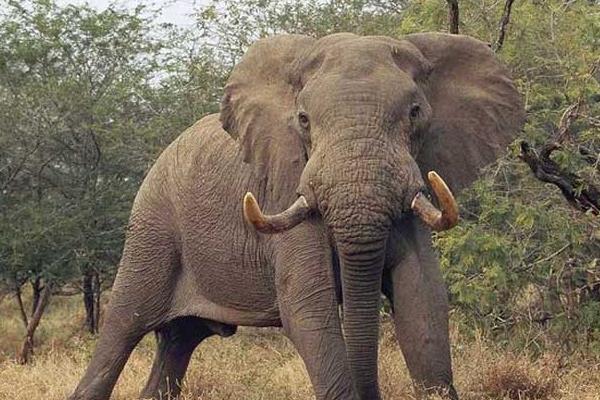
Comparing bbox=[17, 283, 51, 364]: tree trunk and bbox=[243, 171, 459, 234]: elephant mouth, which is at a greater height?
bbox=[243, 171, 459, 234]: elephant mouth

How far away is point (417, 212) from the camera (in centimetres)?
502

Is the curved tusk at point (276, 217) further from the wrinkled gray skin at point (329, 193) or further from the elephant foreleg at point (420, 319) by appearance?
the elephant foreleg at point (420, 319)

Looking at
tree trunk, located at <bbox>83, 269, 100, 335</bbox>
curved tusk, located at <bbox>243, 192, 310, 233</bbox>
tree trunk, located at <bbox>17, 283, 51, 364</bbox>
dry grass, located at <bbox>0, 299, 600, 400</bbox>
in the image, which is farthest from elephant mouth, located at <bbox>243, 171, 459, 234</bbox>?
tree trunk, located at <bbox>83, 269, 100, 335</bbox>

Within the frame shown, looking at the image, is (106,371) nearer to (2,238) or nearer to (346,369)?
(346,369)

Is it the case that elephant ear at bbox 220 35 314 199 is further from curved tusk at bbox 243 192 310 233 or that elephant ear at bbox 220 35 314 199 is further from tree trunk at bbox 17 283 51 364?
tree trunk at bbox 17 283 51 364

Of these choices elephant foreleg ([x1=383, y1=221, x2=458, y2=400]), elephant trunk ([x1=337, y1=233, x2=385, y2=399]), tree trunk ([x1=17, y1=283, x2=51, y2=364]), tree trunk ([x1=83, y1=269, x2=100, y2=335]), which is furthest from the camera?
tree trunk ([x1=83, y1=269, x2=100, y2=335])

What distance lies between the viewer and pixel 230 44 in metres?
13.5

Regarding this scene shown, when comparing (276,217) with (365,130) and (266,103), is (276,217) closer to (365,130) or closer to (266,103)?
(365,130)

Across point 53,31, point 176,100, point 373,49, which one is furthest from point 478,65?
point 53,31

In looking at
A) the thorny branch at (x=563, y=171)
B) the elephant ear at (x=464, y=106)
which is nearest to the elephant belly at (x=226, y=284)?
the elephant ear at (x=464, y=106)

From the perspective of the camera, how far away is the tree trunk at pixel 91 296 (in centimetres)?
1530

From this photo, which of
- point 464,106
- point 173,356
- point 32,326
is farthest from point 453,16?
point 32,326

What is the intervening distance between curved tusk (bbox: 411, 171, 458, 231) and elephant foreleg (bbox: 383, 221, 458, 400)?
48cm

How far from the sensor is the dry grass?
6289mm
